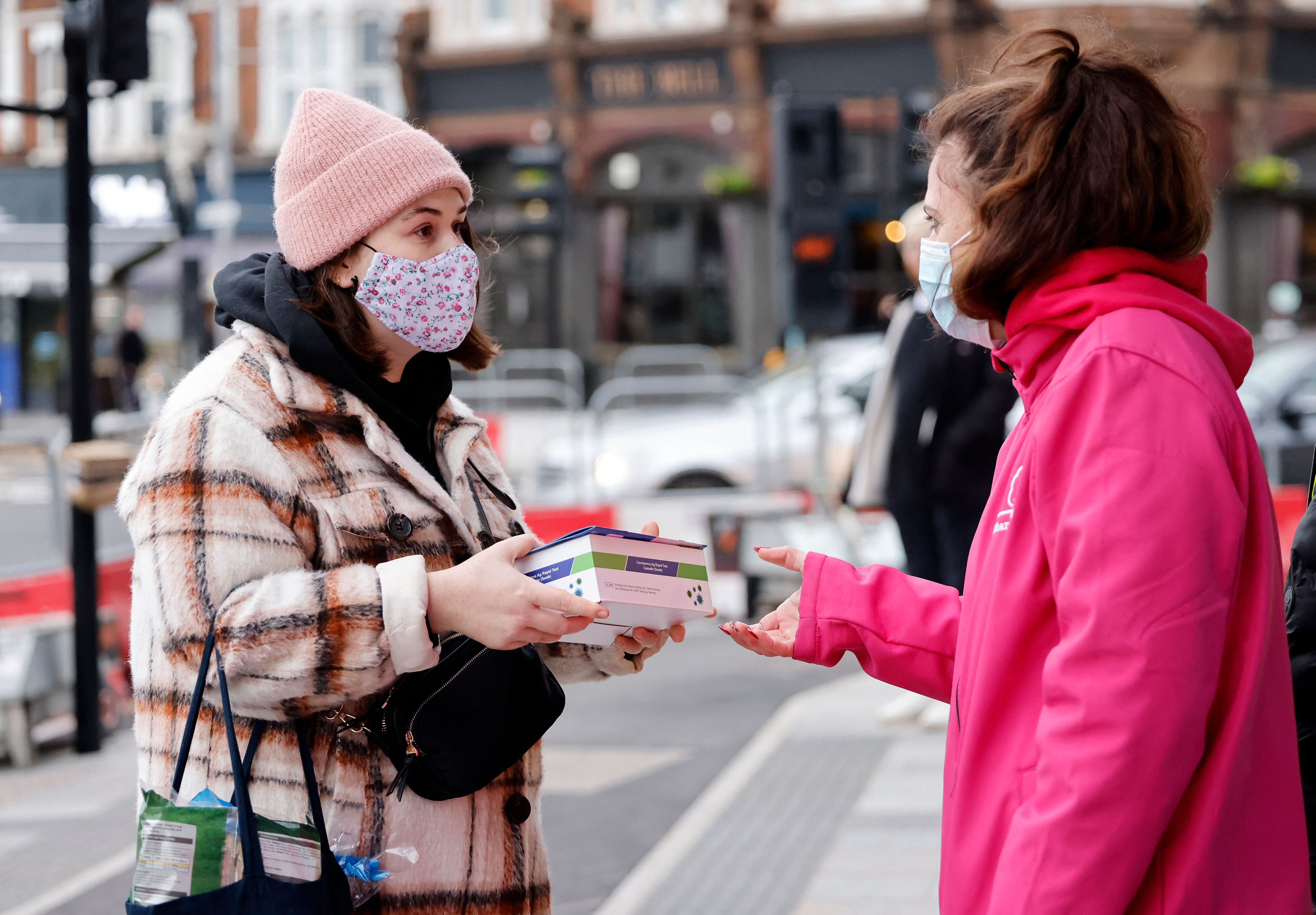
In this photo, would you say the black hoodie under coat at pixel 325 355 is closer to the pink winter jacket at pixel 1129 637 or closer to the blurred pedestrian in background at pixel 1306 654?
the pink winter jacket at pixel 1129 637

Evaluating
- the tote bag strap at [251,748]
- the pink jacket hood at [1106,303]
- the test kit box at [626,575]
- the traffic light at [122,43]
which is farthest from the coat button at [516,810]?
the traffic light at [122,43]

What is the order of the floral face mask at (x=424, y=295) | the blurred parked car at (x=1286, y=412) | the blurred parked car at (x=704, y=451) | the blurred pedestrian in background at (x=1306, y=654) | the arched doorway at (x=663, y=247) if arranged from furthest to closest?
1. the arched doorway at (x=663, y=247)
2. the blurred parked car at (x=704, y=451)
3. the blurred parked car at (x=1286, y=412)
4. the floral face mask at (x=424, y=295)
5. the blurred pedestrian in background at (x=1306, y=654)

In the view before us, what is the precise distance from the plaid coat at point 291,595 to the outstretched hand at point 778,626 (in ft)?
1.37

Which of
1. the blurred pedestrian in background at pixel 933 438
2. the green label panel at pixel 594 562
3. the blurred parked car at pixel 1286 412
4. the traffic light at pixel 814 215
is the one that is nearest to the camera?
the green label panel at pixel 594 562

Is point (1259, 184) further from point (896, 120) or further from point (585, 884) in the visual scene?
point (585, 884)

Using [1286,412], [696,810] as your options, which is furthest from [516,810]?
[1286,412]

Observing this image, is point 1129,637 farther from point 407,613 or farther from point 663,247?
point 663,247

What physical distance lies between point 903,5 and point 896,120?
1769mm

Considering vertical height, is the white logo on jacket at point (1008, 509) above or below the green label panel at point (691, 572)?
above

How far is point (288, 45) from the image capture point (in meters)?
26.2

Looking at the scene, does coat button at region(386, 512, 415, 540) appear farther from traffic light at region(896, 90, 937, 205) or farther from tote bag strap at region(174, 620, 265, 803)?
traffic light at region(896, 90, 937, 205)

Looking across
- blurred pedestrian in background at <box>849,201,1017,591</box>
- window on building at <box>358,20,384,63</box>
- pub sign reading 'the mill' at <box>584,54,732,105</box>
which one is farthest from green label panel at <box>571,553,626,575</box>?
window on building at <box>358,20,384,63</box>

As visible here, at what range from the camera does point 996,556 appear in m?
1.59

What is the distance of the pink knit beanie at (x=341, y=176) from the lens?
2055mm
